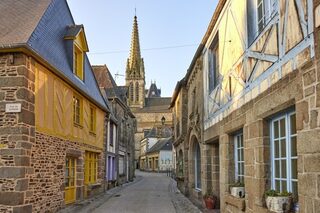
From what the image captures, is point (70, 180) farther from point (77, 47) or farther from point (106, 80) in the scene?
point (106, 80)

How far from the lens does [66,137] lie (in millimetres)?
13398

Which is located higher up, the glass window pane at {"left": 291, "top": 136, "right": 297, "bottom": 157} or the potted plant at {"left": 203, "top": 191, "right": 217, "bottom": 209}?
the glass window pane at {"left": 291, "top": 136, "right": 297, "bottom": 157}

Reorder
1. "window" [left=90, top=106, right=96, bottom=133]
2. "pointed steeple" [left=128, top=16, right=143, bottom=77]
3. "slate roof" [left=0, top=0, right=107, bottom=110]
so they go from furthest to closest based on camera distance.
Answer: "pointed steeple" [left=128, top=16, right=143, bottom=77], "window" [left=90, top=106, right=96, bottom=133], "slate roof" [left=0, top=0, right=107, bottom=110]

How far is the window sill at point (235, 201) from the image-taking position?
7729 mm

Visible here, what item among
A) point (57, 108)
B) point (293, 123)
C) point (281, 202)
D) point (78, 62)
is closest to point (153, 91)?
point (78, 62)

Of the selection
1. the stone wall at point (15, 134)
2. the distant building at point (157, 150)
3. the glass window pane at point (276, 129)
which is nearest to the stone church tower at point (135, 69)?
the distant building at point (157, 150)

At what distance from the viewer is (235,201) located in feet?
27.1

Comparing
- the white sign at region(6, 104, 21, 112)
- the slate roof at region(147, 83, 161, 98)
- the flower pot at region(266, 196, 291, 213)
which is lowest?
the flower pot at region(266, 196, 291, 213)

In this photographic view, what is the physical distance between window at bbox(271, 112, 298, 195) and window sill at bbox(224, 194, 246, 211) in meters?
1.58

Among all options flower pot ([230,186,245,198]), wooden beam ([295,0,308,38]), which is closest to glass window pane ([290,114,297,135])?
wooden beam ([295,0,308,38])

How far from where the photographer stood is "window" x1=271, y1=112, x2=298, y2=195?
216 inches

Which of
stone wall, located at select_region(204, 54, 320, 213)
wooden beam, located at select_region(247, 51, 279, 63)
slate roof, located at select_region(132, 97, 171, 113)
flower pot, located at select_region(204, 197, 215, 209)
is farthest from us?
slate roof, located at select_region(132, 97, 171, 113)

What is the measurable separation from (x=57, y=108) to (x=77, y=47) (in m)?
3.89

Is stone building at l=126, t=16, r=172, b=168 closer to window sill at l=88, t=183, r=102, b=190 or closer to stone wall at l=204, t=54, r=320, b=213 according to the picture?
window sill at l=88, t=183, r=102, b=190
